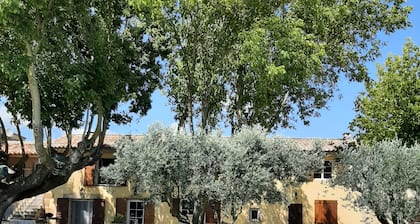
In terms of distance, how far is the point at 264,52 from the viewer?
23.1 m

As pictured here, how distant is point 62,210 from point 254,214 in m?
10.9

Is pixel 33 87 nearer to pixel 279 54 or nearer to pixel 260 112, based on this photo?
pixel 279 54

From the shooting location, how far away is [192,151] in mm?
23281

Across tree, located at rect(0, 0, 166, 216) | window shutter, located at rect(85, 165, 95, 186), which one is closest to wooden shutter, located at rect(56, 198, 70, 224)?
window shutter, located at rect(85, 165, 95, 186)

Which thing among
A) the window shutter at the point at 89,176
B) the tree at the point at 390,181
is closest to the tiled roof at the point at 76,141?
the window shutter at the point at 89,176

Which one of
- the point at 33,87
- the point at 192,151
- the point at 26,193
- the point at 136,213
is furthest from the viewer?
the point at 136,213

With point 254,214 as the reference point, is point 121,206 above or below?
above

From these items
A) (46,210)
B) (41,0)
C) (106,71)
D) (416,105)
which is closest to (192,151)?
(106,71)

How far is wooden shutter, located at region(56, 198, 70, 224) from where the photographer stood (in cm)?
3322

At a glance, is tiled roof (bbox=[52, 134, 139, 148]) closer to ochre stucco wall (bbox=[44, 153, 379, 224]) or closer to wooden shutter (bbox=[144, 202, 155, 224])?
ochre stucco wall (bbox=[44, 153, 379, 224])

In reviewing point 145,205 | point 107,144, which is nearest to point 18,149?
point 107,144

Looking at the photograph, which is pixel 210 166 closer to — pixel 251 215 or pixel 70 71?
pixel 70 71

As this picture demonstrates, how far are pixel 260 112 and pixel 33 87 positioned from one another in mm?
11392

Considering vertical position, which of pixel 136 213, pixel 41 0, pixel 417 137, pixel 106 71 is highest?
pixel 41 0
